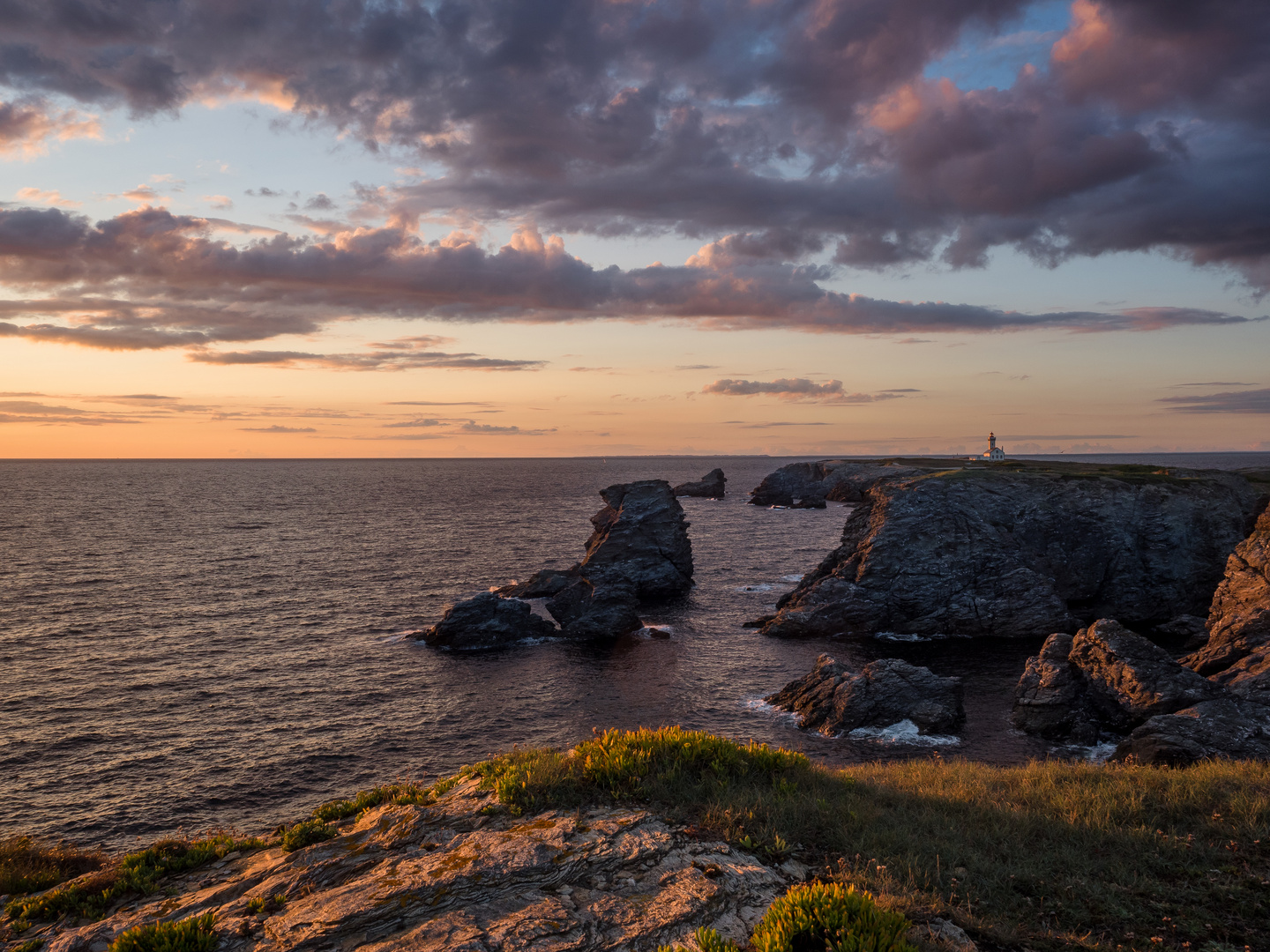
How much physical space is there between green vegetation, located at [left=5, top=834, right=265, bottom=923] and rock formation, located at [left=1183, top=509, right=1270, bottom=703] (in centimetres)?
3563

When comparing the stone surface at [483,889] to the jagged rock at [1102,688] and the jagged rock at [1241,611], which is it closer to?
the jagged rock at [1102,688]

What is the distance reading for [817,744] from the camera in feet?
95.0

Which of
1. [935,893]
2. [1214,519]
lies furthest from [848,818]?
[1214,519]

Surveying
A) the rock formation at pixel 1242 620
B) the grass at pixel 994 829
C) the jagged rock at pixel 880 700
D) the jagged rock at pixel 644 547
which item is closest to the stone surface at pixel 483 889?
the grass at pixel 994 829

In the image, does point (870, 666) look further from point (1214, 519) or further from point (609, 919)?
point (1214, 519)

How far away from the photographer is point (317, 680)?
38219 mm

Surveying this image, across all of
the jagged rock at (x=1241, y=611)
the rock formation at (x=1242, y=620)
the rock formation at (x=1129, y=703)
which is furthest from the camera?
the jagged rock at (x=1241, y=611)

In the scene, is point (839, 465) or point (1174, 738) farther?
point (839, 465)

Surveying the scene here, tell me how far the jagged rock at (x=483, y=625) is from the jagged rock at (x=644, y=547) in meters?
13.5

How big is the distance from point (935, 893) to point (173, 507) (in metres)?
157

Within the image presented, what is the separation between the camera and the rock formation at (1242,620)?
2969 cm

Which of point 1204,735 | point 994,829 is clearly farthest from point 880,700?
point 994,829

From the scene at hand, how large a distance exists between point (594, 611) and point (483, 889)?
39.6m

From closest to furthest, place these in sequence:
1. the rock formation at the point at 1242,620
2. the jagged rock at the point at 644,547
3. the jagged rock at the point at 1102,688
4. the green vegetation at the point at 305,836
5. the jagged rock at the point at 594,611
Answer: the green vegetation at the point at 305,836, the jagged rock at the point at 1102,688, the rock formation at the point at 1242,620, the jagged rock at the point at 594,611, the jagged rock at the point at 644,547
